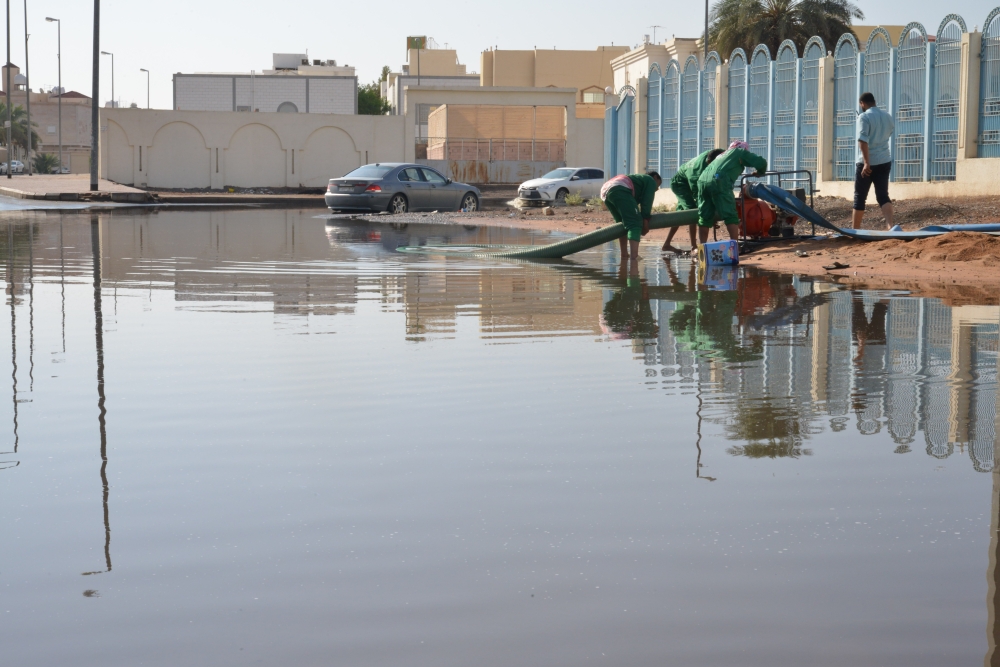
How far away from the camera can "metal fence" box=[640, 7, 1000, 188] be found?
1989 cm

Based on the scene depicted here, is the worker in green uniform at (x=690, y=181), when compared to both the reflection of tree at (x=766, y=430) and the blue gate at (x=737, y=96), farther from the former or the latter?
the blue gate at (x=737, y=96)

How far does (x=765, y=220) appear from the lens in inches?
599

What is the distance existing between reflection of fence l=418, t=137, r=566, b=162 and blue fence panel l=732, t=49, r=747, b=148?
21.8 metres

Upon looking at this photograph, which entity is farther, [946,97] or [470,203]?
[470,203]

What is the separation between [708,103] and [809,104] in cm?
410

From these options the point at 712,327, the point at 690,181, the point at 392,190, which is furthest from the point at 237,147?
the point at 712,327

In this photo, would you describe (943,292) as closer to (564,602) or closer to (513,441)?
(513,441)

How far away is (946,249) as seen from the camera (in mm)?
13109

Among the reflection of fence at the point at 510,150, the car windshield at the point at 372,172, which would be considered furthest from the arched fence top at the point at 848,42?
the reflection of fence at the point at 510,150

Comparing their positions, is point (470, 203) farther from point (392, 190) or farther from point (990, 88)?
point (990, 88)

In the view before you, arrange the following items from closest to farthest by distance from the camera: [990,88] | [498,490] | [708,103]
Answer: [498,490] < [990,88] < [708,103]

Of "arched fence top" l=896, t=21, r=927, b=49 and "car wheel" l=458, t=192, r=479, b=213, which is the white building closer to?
"car wheel" l=458, t=192, r=479, b=213

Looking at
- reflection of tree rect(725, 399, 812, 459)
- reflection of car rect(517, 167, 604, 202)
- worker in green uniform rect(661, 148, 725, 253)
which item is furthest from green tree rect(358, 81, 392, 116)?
reflection of tree rect(725, 399, 812, 459)

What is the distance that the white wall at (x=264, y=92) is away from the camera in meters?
80.5
